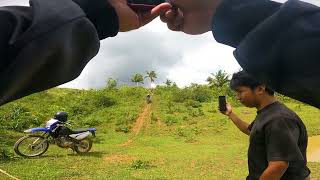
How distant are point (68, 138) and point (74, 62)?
10193mm

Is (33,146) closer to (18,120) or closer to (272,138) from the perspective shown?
(18,120)

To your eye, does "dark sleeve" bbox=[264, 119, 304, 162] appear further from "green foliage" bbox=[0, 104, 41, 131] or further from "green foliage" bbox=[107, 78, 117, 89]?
"green foliage" bbox=[107, 78, 117, 89]

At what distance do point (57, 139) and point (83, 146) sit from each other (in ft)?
2.20

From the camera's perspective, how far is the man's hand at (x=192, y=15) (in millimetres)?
968

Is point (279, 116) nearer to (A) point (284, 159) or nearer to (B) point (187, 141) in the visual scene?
(A) point (284, 159)

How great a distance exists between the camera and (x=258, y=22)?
0.90 metres

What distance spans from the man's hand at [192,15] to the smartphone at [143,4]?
36mm

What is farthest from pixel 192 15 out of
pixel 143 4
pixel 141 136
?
pixel 141 136

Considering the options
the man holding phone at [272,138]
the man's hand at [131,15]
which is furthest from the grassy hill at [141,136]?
the man's hand at [131,15]

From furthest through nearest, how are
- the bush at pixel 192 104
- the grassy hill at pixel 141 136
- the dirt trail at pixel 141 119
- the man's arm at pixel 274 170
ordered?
the bush at pixel 192 104 < the dirt trail at pixel 141 119 < the grassy hill at pixel 141 136 < the man's arm at pixel 274 170

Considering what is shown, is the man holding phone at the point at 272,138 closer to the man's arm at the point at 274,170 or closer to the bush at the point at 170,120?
the man's arm at the point at 274,170

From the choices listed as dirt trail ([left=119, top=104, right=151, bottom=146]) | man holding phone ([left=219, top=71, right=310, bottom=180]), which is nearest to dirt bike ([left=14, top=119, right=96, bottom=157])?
dirt trail ([left=119, top=104, right=151, bottom=146])

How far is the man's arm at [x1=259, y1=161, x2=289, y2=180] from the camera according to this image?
2.35m

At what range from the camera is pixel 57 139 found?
35.8 ft
